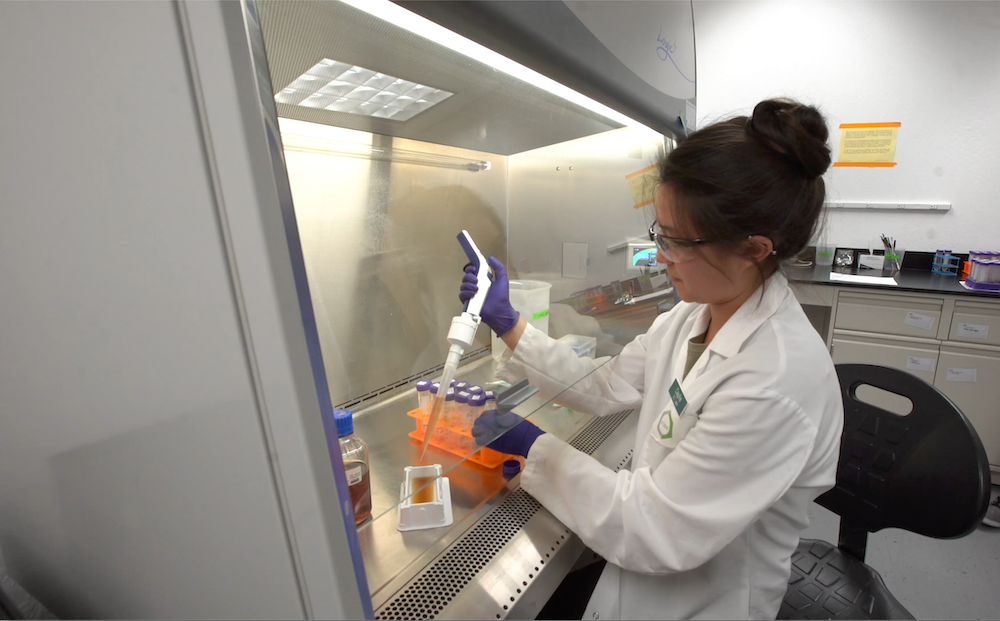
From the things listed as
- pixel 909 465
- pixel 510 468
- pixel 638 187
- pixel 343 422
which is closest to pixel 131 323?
pixel 343 422

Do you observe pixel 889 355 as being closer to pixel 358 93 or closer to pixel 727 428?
pixel 727 428

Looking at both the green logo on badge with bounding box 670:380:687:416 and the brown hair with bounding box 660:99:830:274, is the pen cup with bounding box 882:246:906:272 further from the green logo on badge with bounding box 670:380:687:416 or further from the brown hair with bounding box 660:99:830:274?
the green logo on badge with bounding box 670:380:687:416

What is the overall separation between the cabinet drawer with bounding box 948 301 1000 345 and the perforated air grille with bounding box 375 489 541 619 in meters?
2.73

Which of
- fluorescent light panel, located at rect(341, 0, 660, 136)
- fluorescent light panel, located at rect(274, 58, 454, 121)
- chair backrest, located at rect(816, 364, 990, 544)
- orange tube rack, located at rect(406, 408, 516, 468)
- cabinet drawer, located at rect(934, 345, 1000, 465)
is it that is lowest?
cabinet drawer, located at rect(934, 345, 1000, 465)

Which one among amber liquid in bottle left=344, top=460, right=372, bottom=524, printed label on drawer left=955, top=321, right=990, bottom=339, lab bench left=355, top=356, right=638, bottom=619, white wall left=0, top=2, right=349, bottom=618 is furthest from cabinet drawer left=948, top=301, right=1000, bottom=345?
white wall left=0, top=2, right=349, bottom=618

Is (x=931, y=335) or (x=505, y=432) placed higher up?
(x=505, y=432)

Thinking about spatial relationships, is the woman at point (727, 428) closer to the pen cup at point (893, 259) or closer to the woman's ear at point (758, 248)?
the woman's ear at point (758, 248)

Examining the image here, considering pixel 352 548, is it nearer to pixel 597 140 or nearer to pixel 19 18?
pixel 19 18

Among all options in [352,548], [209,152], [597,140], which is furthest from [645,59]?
[352,548]

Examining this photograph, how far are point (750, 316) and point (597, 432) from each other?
1.66ft

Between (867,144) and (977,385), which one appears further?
(867,144)

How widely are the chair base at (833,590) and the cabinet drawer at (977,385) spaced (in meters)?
1.93

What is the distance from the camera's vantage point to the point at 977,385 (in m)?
2.41

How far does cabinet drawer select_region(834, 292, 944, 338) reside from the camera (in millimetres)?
2465
